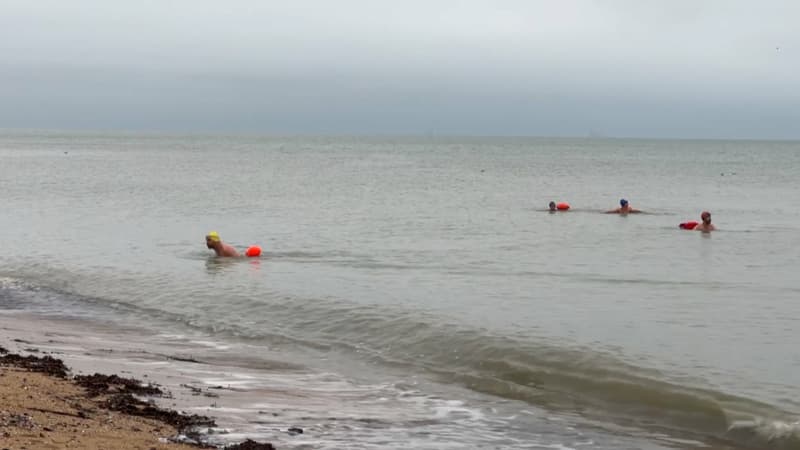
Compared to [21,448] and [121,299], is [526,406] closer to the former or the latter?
[21,448]

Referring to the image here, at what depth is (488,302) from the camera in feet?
54.2

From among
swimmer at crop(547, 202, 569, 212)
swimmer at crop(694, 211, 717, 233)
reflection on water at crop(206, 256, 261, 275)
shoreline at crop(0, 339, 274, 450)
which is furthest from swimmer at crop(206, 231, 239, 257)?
swimmer at crop(547, 202, 569, 212)

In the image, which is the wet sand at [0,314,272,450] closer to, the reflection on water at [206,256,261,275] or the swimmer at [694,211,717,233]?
the reflection on water at [206,256,261,275]

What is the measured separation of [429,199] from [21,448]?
39.5 metres

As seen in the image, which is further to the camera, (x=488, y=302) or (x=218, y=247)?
(x=218, y=247)

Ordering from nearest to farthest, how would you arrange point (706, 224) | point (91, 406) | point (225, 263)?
point (91, 406), point (225, 263), point (706, 224)

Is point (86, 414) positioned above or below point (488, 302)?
above

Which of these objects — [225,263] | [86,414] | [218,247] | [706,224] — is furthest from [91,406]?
[706,224]

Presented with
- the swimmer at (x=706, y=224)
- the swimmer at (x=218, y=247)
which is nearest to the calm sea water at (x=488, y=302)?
the swimmer at (x=706, y=224)

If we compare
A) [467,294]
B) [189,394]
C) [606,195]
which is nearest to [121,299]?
[467,294]

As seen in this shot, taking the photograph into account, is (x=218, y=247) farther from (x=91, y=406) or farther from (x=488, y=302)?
(x=91, y=406)

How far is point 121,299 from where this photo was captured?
58.3 ft

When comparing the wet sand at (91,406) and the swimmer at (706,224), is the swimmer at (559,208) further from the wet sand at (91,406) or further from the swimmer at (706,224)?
the wet sand at (91,406)

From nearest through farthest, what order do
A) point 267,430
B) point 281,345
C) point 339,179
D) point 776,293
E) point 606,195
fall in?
point 267,430
point 281,345
point 776,293
point 606,195
point 339,179
